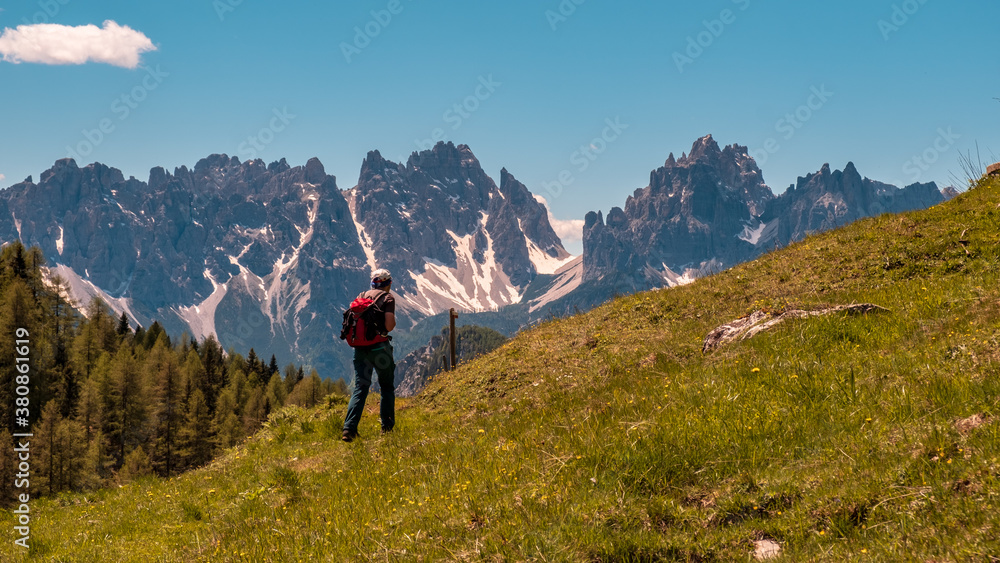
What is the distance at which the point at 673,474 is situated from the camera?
6.30m

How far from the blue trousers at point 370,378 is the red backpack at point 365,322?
0.30m

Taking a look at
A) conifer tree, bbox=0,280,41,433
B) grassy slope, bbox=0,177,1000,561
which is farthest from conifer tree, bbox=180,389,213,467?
grassy slope, bbox=0,177,1000,561

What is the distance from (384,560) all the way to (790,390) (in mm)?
5611

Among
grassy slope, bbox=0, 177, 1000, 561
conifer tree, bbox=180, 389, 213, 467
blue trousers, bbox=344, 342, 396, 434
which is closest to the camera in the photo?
grassy slope, bbox=0, 177, 1000, 561

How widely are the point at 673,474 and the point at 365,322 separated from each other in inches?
316

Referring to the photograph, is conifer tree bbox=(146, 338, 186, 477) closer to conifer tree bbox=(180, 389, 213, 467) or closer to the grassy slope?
conifer tree bbox=(180, 389, 213, 467)

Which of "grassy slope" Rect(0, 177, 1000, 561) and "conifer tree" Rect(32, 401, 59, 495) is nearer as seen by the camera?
"grassy slope" Rect(0, 177, 1000, 561)

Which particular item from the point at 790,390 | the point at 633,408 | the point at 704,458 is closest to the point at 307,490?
the point at 633,408

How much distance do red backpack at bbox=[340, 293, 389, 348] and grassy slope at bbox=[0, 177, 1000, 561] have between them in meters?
2.21

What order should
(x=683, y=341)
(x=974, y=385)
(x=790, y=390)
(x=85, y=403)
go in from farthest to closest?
→ (x=85, y=403), (x=683, y=341), (x=790, y=390), (x=974, y=385)

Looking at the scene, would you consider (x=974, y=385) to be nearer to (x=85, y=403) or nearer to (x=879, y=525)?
(x=879, y=525)

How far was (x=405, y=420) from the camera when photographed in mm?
15414

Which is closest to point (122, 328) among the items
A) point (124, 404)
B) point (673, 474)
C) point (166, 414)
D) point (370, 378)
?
point (166, 414)

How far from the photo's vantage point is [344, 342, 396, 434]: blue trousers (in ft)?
41.9
